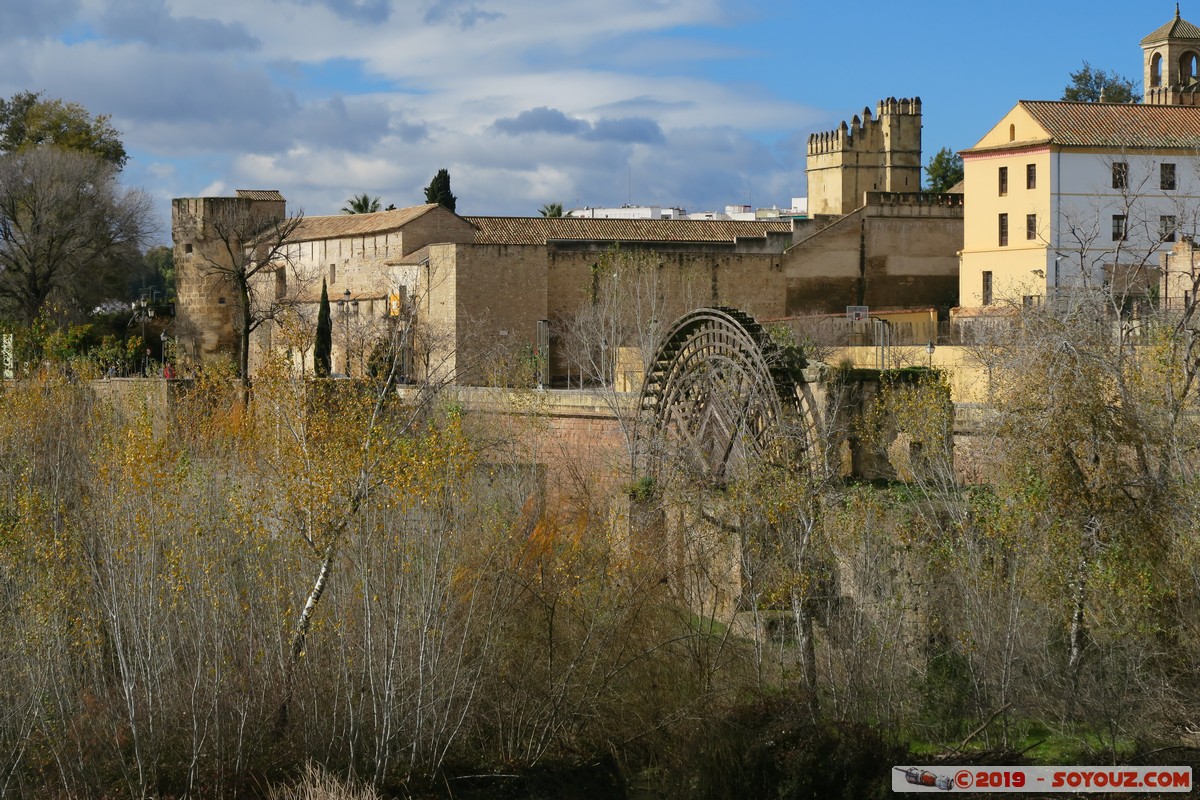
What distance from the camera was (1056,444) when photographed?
14531 mm

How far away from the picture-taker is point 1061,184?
3316cm

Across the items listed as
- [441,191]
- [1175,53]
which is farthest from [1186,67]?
[441,191]

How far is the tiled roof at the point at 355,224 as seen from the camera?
3850 cm

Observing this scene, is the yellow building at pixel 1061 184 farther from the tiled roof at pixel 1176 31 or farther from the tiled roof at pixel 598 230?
the tiled roof at pixel 1176 31

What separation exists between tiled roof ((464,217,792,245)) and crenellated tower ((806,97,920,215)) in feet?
39.5

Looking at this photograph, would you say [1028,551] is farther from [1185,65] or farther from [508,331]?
[1185,65]

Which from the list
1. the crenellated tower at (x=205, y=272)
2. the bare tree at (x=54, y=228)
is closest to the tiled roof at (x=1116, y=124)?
the crenellated tower at (x=205, y=272)

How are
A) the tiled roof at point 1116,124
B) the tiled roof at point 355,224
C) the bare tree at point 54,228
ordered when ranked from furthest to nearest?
the tiled roof at point 355,224
the bare tree at point 54,228
the tiled roof at point 1116,124

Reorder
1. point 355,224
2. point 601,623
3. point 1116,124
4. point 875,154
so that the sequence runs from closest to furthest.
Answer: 1. point 601,623
2. point 1116,124
3. point 355,224
4. point 875,154

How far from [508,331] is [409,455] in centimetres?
2160

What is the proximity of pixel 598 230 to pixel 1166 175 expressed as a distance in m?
13.7

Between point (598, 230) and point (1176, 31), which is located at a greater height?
point (1176, 31)

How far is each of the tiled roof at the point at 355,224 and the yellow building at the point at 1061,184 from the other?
1352 cm

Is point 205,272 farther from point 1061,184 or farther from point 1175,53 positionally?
point 1175,53
